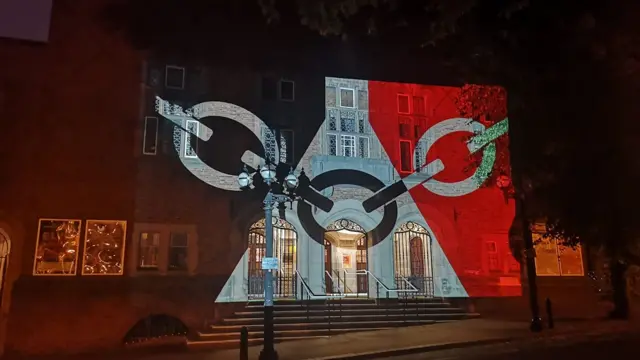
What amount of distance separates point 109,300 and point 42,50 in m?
7.36

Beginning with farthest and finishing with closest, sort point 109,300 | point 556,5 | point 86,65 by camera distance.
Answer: point 86,65
point 109,300
point 556,5

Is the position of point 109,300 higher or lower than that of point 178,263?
lower

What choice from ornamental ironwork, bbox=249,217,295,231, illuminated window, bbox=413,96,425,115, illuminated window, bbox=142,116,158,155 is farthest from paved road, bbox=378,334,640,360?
illuminated window, bbox=142,116,158,155

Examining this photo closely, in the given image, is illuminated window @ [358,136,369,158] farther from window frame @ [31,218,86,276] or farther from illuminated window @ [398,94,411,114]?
window frame @ [31,218,86,276]

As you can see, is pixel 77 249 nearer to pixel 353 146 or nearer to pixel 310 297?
pixel 310 297

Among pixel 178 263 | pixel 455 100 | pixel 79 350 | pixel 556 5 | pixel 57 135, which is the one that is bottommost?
pixel 79 350

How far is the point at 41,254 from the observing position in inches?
525

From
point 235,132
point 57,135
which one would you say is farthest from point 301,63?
point 57,135

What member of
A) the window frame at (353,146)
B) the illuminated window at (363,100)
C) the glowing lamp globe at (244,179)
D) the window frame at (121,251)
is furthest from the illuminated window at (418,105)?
the window frame at (121,251)

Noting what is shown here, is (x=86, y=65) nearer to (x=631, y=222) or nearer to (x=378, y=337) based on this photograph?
(x=378, y=337)

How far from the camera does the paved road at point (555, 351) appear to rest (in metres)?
9.53

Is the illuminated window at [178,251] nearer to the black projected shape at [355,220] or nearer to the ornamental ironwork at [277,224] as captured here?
the ornamental ironwork at [277,224]

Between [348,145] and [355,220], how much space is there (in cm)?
240

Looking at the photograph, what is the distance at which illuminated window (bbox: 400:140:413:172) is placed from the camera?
643 inches
